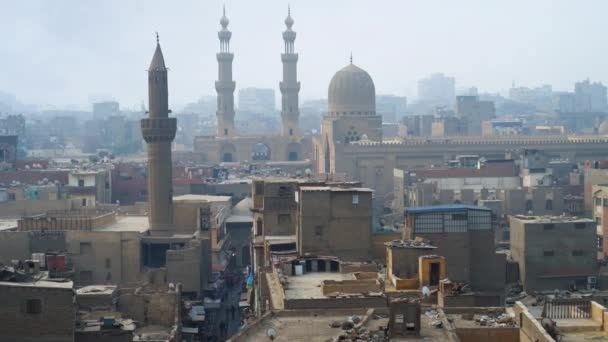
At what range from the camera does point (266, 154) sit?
98812mm

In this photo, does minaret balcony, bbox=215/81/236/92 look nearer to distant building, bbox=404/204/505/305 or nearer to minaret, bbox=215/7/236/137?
minaret, bbox=215/7/236/137

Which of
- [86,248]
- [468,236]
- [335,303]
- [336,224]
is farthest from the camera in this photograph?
[86,248]

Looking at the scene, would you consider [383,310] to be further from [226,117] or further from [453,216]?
[226,117]

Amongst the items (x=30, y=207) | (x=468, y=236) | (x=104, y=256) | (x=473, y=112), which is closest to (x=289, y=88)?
(x=473, y=112)

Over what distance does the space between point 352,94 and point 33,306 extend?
50.7 metres

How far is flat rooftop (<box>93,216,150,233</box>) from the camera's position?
43906mm

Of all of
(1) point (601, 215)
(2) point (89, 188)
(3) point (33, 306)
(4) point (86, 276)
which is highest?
(2) point (89, 188)

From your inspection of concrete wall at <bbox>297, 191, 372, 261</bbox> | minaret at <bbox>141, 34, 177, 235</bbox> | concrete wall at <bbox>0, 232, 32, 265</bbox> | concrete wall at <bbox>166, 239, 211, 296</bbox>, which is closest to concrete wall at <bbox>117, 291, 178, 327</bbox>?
concrete wall at <bbox>297, 191, 372, 261</bbox>

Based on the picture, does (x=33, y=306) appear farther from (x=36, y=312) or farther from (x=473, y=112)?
(x=473, y=112)

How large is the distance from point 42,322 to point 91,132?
438ft

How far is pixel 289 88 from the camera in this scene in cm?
9275

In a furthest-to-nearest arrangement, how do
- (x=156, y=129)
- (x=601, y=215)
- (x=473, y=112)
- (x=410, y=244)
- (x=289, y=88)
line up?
(x=473, y=112) < (x=289, y=88) < (x=156, y=129) < (x=601, y=215) < (x=410, y=244)

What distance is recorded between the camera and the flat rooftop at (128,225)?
43906 millimetres

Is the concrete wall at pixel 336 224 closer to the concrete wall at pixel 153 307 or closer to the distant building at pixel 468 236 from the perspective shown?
the distant building at pixel 468 236
